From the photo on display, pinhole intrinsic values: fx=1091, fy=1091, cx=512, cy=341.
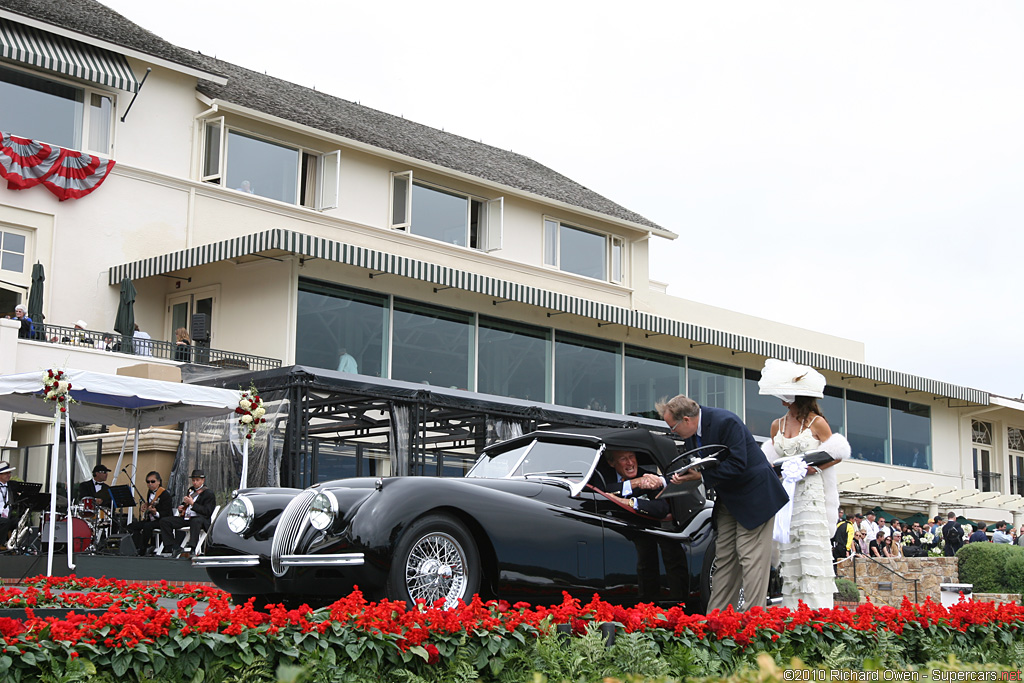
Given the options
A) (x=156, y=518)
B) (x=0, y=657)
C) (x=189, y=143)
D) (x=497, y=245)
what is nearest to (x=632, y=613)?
(x=0, y=657)

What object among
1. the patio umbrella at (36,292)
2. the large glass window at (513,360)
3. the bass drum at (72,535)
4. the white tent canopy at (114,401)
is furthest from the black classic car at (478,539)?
the large glass window at (513,360)

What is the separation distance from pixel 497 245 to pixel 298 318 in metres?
7.98

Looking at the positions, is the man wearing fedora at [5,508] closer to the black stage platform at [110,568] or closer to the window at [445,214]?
the black stage platform at [110,568]

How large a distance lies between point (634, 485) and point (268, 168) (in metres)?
18.9

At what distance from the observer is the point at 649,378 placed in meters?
29.5

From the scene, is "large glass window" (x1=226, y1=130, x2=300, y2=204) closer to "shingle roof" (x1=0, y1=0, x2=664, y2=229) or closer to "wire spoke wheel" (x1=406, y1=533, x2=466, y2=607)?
"shingle roof" (x1=0, y1=0, x2=664, y2=229)

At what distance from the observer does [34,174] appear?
21875 mm

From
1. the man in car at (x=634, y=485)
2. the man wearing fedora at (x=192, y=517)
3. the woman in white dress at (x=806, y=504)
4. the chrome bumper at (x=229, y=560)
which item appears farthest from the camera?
the man wearing fedora at (x=192, y=517)

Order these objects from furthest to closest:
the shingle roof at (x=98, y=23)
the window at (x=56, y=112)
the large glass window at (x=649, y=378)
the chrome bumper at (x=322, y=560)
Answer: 1. the large glass window at (x=649, y=378)
2. the shingle roof at (x=98, y=23)
3. the window at (x=56, y=112)
4. the chrome bumper at (x=322, y=560)

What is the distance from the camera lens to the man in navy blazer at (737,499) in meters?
7.36

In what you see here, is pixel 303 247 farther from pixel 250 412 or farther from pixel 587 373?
pixel 587 373

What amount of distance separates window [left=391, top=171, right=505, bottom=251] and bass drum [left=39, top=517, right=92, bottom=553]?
14651 mm

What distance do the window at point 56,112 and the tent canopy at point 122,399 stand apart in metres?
8.67

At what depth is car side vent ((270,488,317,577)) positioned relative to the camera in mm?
7348
